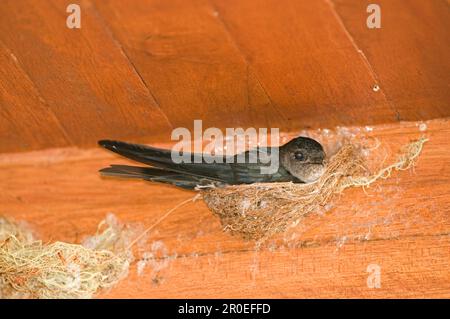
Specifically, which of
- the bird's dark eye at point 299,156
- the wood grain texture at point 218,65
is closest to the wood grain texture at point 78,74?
the wood grain texture at point 218,65

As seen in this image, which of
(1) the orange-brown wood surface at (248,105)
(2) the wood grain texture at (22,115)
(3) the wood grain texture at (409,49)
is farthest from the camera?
(2) the wood grain texture at (22,115)

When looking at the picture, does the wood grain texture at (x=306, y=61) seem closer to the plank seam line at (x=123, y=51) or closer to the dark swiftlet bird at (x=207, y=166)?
the dark swiftlet bird at (x=207, y=166)

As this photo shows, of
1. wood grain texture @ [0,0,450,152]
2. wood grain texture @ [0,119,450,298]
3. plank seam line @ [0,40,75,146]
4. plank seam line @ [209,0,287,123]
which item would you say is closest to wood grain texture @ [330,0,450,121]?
wood grain texture @ [0,0,450,152]

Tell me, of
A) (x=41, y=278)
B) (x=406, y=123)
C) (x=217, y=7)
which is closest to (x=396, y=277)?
(x=406, y=123)

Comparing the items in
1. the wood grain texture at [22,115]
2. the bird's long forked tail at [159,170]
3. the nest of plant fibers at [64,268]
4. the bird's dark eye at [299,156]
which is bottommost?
the nest of plant fibers at [64,268]

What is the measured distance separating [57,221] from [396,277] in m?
1.16

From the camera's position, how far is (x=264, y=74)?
101 inches

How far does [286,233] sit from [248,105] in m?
0.40

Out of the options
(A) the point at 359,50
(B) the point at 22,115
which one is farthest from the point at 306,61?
Result: (B) the point at 22,115

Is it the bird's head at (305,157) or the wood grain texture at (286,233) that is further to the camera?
the bird's head at (305,157)

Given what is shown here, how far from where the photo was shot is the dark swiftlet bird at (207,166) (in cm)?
281

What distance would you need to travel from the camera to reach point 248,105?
2.71m

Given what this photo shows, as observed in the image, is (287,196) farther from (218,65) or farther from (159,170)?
(218,65)

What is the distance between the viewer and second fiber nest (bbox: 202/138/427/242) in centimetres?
271
